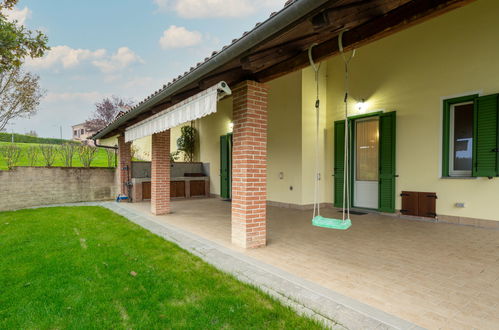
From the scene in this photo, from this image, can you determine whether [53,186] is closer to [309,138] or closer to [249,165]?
[249,165]

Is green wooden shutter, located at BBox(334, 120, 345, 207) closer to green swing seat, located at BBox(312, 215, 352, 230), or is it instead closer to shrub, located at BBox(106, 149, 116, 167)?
green swing seat, located at BBox(312, 215, 352, 230)

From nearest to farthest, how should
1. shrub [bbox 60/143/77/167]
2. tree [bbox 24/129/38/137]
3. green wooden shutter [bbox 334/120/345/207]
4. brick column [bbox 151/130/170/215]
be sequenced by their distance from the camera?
1. brick column [bbox 151/130/170/215]
2. green wooden shutter [bbox 334/120/345/207]
3. shrub [bbox 60/143/77/167]
4. tree [bbox 24/129/38/137]

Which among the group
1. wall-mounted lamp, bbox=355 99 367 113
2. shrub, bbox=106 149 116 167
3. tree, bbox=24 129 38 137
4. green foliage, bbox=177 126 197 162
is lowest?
shrub, bbox=106 149 116 167

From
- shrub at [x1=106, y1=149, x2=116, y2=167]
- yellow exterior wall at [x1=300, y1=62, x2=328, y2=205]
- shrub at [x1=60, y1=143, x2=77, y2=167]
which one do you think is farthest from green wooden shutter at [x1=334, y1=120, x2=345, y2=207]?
shrub at [x1=60, y1=143, x2=77, y2=167]

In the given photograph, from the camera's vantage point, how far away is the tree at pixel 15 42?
508cm

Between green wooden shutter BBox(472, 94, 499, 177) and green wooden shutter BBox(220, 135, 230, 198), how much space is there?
8526 millimetres

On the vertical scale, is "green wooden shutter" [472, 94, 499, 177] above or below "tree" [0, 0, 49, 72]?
below

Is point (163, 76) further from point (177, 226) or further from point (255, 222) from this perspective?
point (255, 222)

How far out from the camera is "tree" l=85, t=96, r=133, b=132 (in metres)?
22.2

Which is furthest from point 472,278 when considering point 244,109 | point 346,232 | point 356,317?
point 244,109

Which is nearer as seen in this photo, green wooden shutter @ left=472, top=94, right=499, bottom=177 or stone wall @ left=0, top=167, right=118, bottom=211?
green wooden shutter @ left=472, top=94, right=499, bottom=177

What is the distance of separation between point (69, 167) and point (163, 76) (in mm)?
21806

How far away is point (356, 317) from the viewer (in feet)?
7.73

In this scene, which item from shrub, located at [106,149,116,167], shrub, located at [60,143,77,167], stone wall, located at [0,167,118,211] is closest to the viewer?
stone wall, located at [0,167,118,211]
